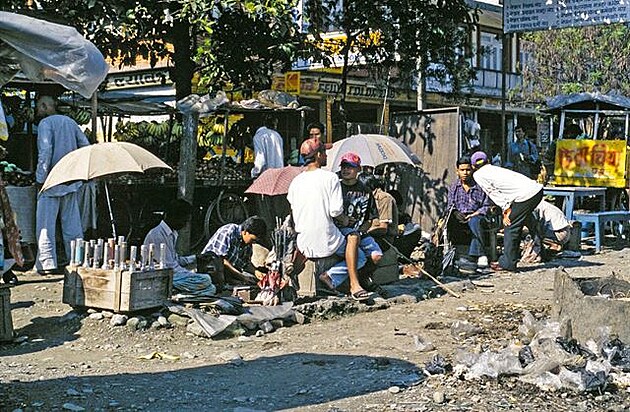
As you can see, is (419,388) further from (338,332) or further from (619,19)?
(619,19)

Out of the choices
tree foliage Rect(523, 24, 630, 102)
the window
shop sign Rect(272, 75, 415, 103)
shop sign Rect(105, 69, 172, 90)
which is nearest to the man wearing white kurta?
shop sign Rect(272, 75, 415, 103)

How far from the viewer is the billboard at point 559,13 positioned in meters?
16.2

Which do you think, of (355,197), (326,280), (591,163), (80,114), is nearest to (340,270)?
(326,280)

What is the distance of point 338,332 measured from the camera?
26.7ft

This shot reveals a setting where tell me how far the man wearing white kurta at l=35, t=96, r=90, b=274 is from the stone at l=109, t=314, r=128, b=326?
2.85 meters

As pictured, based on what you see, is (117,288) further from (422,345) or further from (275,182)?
(275,182)

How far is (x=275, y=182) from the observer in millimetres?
10836

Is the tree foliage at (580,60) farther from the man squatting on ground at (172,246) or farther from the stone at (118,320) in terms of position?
the stone at (118,320)

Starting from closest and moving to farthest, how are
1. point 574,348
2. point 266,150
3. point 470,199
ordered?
point 574,348
point 470,199
point 266,150

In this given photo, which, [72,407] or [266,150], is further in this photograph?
[266,150]

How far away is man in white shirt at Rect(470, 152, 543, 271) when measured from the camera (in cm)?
1143

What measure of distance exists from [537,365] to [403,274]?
496cm

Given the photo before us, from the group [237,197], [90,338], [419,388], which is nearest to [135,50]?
[237,197]

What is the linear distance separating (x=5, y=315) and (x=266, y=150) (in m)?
6.31
